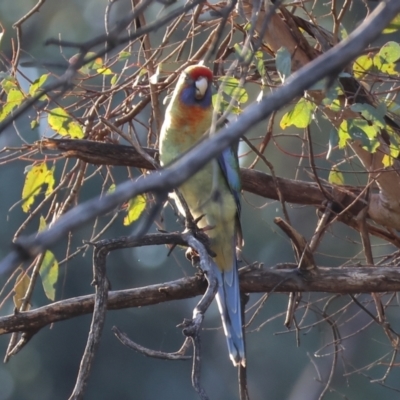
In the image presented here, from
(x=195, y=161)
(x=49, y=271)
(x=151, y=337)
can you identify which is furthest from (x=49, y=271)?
(x=151, y=337)

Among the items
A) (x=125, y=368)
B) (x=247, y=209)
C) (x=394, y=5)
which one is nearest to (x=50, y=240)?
(x=394, y=5)

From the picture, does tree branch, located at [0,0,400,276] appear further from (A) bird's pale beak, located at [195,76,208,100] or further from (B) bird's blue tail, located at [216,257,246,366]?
(A) bird's pale beak, located at [195,76,208,100]

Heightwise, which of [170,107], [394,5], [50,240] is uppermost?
[170,107]

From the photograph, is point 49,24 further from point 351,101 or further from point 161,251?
point 351,101

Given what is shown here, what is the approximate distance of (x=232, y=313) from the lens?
2.65 meters

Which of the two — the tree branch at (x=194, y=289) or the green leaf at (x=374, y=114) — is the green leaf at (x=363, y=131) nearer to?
the green leaf at (x=374, y=114)

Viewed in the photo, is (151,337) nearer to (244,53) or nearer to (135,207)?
(135,207)

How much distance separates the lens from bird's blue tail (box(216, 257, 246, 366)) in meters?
2.58

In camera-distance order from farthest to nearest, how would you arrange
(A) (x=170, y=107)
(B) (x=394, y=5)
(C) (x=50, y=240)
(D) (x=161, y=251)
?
(D) (x=161, y=251) < (A) (x=170, y=107) < (B) (x=394, y=5) < (C) (x=50, y=240)

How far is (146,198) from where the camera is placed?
274 cm

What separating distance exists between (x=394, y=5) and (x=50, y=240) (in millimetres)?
437

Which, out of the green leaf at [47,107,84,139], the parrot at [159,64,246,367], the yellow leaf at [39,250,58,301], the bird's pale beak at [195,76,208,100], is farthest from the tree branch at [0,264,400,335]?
the bird's pale beak at [195,76,208,100]

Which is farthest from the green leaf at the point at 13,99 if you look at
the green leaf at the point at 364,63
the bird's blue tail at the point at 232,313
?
the green leaf at the point at 364,63

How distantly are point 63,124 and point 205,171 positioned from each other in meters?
0.69
